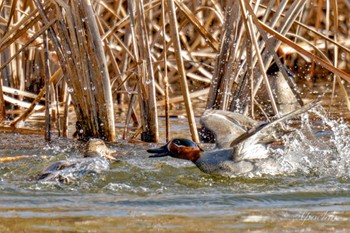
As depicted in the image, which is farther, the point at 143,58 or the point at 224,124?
the point at 143,58

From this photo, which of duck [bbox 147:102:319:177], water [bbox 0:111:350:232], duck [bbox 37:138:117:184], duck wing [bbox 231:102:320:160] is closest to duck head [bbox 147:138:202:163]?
duck [bbox 147:102:319:177]

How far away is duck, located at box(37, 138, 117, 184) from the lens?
500 centimetres

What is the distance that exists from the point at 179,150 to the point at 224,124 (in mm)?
398

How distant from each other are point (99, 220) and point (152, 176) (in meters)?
1.39

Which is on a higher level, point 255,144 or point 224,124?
point 224,124

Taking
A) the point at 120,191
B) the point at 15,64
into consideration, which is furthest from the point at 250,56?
the point at 15,64

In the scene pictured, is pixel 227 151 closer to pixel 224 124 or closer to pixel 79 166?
pixel 224 124

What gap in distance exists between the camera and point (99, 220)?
157 inches

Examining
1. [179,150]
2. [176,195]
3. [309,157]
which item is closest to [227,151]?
[179,150]

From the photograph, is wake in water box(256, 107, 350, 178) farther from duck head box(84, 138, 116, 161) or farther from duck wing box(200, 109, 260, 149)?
duck head box(84, 138, 116, 161)

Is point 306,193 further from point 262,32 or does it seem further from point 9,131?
point 9,131

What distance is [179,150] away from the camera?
556 centimetres

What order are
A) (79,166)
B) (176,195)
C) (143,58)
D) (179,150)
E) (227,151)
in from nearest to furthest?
(176,195)
(79,166)
(179,150)
(227,151)
(143,58)

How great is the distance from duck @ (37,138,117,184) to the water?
0.17ft
